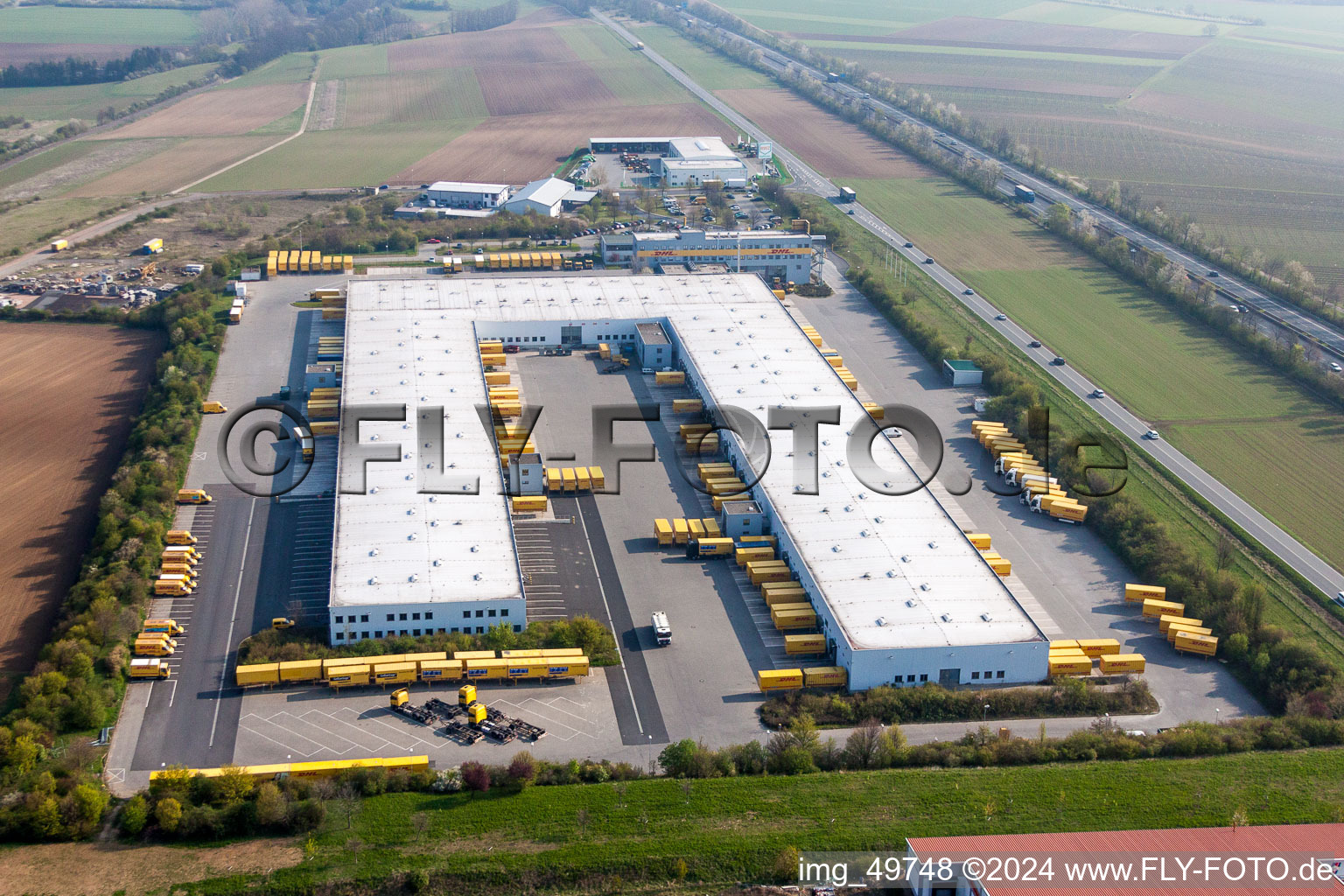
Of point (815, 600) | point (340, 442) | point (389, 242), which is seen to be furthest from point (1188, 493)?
point (389, 242)

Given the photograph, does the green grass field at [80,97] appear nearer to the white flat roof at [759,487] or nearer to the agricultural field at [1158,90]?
the white flat roof at [759,487]

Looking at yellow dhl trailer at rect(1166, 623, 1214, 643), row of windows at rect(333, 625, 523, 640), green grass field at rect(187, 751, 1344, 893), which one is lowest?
green grass field at rect(187, 751, 1344, 893)

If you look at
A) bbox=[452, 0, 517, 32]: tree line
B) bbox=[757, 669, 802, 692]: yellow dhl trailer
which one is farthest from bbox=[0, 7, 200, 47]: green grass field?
bbox=[757, 669, 802, 692]: yellow dhl trailer

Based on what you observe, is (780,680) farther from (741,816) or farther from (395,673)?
(395,673)

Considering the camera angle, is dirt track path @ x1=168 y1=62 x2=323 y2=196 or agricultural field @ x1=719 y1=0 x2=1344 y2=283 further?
dirt track path @ x1=168 y1=62 x2=323 y2=196

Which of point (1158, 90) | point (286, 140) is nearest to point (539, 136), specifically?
point (286, 140)

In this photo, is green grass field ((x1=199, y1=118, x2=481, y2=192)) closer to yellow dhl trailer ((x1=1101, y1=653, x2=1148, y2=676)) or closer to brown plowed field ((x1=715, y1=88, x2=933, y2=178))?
brown plowed field ((x1=715, y1=88, x2=933, y2=178))
